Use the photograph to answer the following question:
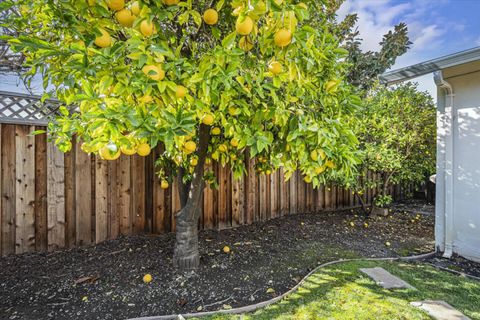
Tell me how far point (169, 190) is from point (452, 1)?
5.34 meters

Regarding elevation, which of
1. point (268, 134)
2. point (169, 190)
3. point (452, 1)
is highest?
point (452, 1)

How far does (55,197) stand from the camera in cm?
311

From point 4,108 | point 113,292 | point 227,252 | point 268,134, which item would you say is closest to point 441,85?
point 268,134

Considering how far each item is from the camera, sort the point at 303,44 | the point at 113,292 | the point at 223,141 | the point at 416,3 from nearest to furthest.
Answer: the point at 303,44
the point at 113,292
the point at 223,141
the point at 416,3

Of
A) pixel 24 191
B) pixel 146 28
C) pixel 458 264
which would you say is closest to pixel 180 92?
pixel 146 28

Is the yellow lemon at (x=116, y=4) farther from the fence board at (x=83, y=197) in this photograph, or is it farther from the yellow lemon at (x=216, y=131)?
the fence board at (x=83, y=197)

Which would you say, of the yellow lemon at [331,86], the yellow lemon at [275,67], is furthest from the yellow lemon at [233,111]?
the yellow lemon at [331,86]

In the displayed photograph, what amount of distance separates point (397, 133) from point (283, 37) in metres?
4.54

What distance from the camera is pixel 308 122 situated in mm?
1789

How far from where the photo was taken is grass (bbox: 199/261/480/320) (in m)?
2.05

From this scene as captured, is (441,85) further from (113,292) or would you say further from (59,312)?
(59,312)

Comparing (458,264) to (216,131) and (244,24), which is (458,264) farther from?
(244,24)

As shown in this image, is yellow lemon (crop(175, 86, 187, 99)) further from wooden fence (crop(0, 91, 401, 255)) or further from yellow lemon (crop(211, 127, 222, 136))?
wooden fence (crop(0, 91, 401, 255))

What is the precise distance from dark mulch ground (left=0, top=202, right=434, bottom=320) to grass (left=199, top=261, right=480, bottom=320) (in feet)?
0.69
